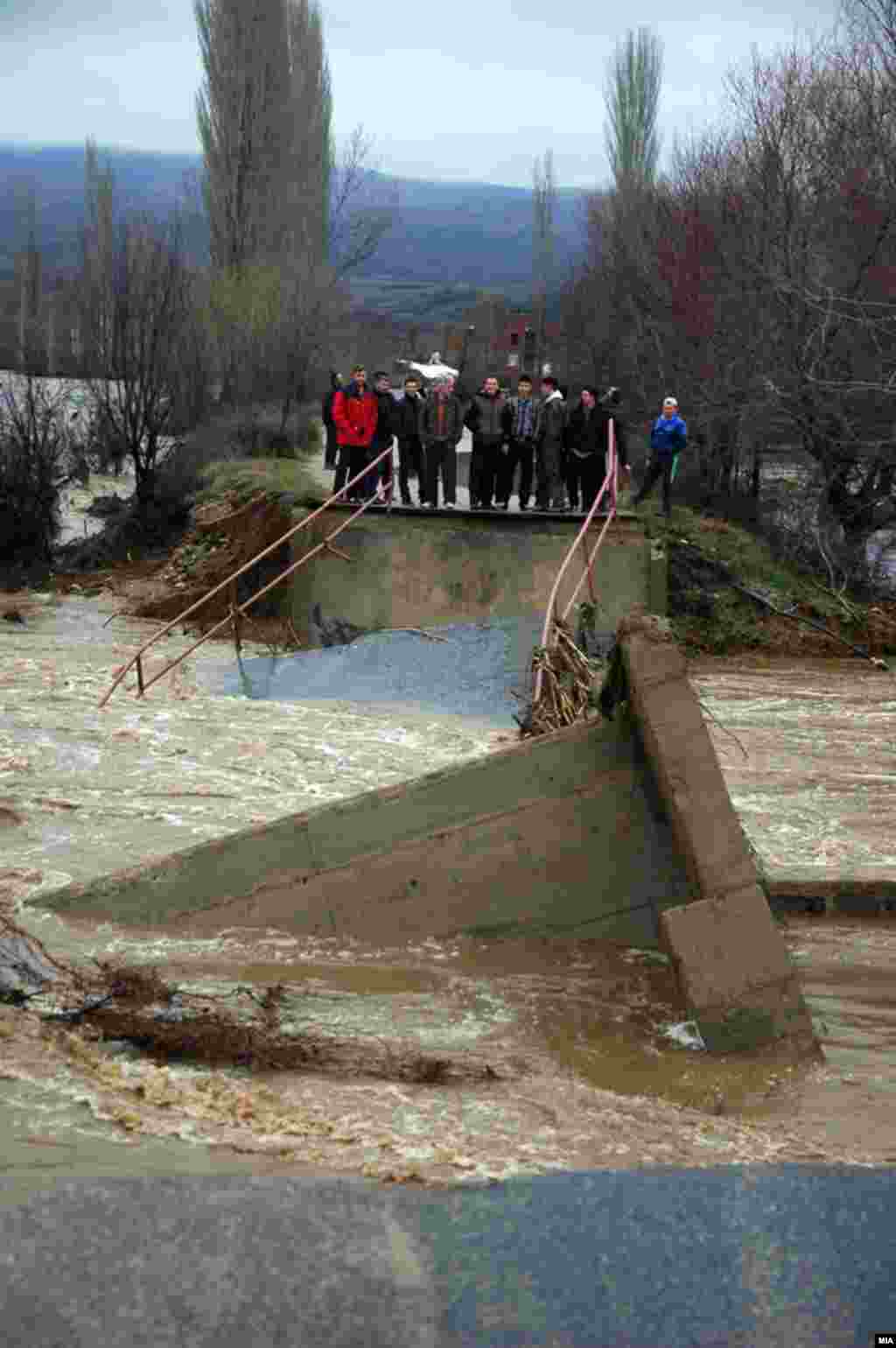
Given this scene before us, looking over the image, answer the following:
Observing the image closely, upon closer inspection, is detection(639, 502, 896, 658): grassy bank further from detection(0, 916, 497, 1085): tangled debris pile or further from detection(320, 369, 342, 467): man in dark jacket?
detection(0, 916, 497, 1085): tangled debris pile

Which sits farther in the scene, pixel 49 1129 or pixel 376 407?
pixel 376 407

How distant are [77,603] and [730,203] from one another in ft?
42.6

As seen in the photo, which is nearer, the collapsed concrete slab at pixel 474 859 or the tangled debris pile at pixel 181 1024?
the tangled debris pile at pixel 181 1024

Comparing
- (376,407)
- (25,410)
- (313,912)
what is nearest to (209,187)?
(25,410)

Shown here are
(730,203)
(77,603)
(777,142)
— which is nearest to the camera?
(77,603)

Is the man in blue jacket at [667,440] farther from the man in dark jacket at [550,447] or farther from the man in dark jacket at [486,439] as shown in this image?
the man in dark jacket at [486,439]

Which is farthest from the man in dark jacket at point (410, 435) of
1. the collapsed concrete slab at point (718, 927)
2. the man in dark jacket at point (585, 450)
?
the collapsed concrete slab at point (718, 927)

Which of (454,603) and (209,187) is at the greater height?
(209,187)

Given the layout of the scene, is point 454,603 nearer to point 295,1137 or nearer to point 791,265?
point 791,265

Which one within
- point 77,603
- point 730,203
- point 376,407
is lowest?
point 77,603

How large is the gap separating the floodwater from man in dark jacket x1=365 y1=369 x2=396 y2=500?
6.08m

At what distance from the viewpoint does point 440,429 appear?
70.5ft

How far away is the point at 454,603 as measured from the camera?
22672mm

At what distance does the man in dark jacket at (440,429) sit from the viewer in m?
21.3
